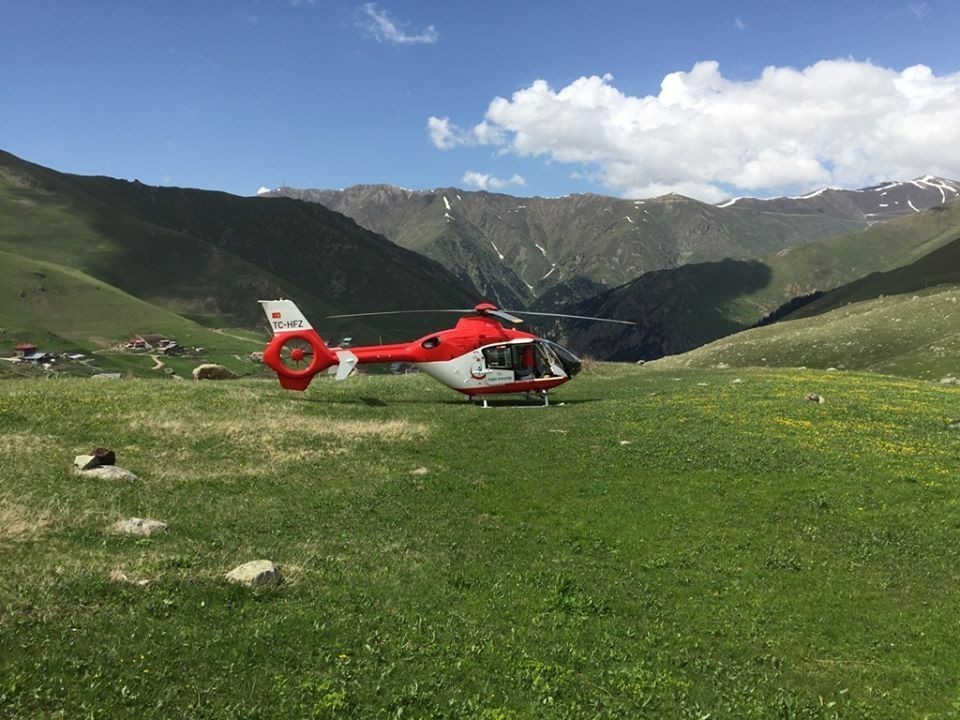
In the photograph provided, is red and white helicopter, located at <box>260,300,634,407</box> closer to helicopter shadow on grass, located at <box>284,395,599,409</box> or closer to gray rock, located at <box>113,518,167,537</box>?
helicopter shadow on grass, located at <box>284,395,599,409</box>

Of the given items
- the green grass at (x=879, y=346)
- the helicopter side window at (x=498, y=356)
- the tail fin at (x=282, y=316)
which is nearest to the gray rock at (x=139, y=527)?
the tail fin at (x=282, y=316)

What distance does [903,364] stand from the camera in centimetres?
9550

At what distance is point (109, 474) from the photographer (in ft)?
54.9

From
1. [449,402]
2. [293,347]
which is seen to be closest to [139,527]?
[293,347]

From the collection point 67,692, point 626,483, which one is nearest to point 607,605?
point 626,483

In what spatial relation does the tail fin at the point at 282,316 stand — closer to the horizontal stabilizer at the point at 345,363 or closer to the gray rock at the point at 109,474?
the horizontal stabilizer at the point at 345,363

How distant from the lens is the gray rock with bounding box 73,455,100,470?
1711 cm

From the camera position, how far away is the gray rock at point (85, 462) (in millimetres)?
17109

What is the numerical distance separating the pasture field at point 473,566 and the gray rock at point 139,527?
0.37 meters

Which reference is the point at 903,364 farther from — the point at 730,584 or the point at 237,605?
the point at 237,605

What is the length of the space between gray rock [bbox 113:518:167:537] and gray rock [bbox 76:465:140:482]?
3.46 metres

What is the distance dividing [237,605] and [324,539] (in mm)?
4311

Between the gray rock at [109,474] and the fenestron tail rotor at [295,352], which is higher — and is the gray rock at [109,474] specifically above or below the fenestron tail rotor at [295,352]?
below

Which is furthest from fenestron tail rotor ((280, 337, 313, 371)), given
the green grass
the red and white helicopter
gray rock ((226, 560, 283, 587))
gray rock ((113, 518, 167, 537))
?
the green grass
